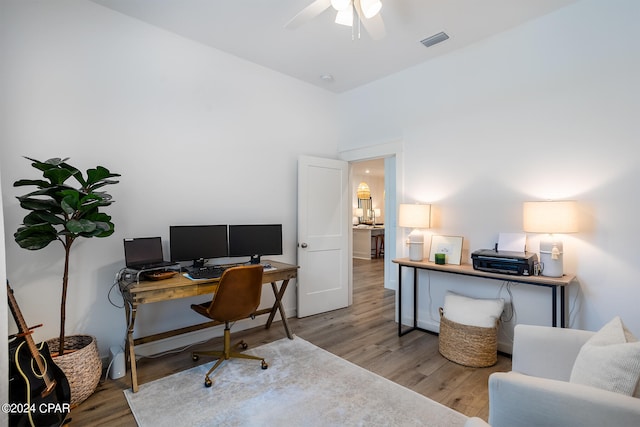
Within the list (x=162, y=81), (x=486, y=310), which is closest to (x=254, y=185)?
(x=162, y=81)

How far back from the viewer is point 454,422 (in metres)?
1.97

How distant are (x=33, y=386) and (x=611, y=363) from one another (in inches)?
107

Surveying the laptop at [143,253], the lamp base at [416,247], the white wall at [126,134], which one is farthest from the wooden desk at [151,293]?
the lamp base at [416,247]

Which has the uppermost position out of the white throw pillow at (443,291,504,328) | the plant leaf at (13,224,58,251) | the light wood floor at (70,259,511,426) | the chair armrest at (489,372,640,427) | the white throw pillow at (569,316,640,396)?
the plant leaf at (13,224,58,251)

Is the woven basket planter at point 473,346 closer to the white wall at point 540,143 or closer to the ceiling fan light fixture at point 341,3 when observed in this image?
the white wall at point 540,143

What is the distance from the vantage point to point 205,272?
9.24 feet

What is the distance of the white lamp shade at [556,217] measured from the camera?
2.44 metres

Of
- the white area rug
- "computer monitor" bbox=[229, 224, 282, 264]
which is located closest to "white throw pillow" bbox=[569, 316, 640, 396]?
the white area rug

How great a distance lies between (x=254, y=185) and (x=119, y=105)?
149cm

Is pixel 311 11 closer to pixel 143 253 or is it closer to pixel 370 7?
pixel 370 7

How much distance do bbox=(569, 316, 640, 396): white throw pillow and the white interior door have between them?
294 centimetres

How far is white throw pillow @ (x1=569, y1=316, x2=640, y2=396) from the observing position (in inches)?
45.2

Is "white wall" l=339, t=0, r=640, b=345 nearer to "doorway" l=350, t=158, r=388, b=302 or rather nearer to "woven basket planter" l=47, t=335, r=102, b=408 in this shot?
"doorway" l=350, t=158, r=388, b=302

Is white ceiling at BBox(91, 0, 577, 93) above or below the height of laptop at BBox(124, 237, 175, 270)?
above
